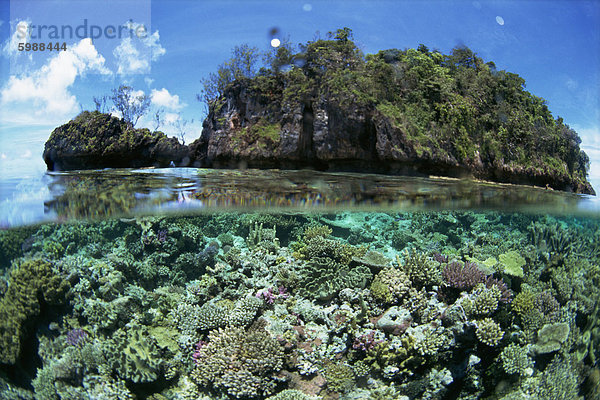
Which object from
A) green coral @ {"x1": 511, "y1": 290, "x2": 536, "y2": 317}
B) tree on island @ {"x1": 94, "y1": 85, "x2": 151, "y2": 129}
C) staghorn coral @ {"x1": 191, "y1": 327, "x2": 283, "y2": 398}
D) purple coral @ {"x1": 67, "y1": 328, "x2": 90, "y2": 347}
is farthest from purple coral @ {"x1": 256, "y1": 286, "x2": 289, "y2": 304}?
green coral @ {"x1": 511, "y1": 290, "x2": 536, "y2": 317}

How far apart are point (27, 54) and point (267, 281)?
6474 millimetres

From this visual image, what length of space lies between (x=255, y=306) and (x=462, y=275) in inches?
196

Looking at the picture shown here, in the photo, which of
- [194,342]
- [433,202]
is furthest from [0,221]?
[433,202]

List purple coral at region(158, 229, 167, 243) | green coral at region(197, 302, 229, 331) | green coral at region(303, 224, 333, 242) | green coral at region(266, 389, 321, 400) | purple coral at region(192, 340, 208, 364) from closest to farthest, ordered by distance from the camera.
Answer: green coral at region(266, 389, 321, 400) → purple coral at region(192, 340, 208, 364) → green coral at region(197, 302, 229, 331) → purple coral at region(158, 229, 167, 243) → green coral at region(303, 224, 333, 242)

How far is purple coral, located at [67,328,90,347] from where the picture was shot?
624cm

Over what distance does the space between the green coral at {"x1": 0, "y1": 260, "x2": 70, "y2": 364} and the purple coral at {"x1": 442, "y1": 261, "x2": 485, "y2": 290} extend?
8.75 meters

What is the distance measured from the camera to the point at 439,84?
1127 cm

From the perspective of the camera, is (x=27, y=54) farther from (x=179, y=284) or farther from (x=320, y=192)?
(x=320, y=192)

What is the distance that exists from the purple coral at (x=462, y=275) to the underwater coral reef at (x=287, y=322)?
3cm

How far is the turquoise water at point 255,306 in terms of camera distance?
237 inches

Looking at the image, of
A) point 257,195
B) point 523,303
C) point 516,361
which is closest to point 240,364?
point 257,195

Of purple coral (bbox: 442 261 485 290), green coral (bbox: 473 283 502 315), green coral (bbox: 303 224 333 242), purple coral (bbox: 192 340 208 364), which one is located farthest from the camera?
green coral (bbox: 303 224 333 242)

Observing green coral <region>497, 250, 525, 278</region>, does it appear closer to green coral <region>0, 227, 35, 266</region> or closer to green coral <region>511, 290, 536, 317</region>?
green coral <region>511, 290, 536, 317</region>

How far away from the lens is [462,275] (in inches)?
292
